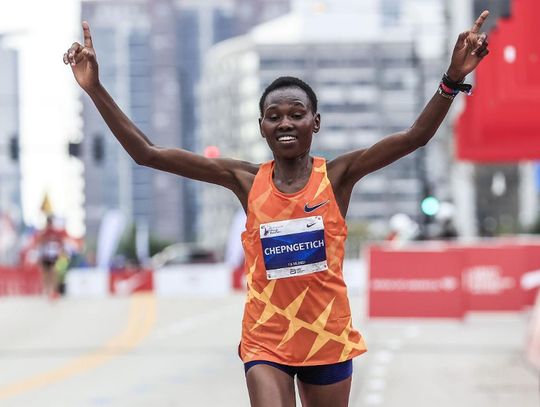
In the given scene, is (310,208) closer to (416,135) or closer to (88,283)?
(416,135)

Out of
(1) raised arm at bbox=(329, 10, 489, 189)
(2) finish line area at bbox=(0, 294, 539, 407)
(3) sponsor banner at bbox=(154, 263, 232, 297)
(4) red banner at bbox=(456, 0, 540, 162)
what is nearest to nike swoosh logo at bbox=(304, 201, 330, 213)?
(1) raised arm at bbox=(329, 10, 489, 189)

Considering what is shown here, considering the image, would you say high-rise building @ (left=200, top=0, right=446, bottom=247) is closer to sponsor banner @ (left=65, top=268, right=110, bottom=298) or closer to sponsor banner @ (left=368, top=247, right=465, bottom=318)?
sponsor banner @ (left=65, top=268, right=110, bottom=298)

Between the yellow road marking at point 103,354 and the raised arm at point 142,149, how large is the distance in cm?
672

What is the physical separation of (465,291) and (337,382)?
52.3 ft

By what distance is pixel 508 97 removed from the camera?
16.4m

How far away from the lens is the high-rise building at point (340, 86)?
170 meters

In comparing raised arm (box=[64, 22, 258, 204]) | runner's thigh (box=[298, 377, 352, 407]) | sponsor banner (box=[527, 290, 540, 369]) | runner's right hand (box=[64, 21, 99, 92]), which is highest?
runner's right hand (box=[64, 21, 99, 92])

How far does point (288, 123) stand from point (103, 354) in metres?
11.3

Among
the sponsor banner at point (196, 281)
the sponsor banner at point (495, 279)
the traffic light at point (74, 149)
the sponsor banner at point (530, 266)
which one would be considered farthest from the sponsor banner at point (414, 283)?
the traffic light at point (74, 149)

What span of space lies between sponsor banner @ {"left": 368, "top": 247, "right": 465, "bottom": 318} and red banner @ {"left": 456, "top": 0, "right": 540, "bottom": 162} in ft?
6.46

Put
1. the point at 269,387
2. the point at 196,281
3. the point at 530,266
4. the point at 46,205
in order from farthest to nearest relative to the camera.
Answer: the point at 46,205 < the point at 196,281 < the point at 530,266 < the point at 269,387

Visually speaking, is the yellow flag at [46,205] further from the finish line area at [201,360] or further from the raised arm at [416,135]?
the raised arm at [416,135]

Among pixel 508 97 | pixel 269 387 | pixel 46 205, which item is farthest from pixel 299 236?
pixel 46 205

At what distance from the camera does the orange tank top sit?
4.79 meters
